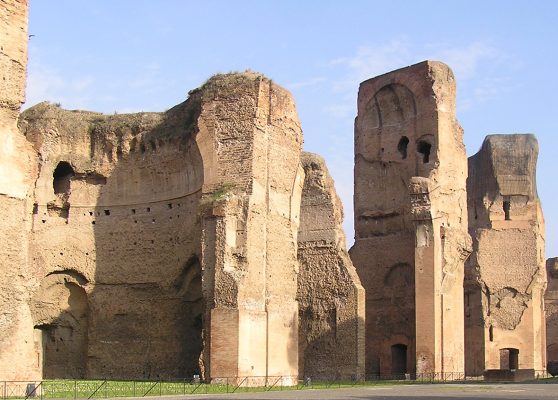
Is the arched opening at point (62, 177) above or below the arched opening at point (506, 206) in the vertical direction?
below

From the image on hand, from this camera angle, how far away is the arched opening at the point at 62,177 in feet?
89.6

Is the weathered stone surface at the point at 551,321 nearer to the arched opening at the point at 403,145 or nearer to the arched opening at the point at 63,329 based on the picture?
the arched opening at the point at 403,145

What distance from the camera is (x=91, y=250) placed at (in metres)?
26.8

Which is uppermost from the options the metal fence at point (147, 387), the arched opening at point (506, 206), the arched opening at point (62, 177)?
the arched opening at point (506, 206)

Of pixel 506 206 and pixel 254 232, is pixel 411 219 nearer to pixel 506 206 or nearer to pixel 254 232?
pixel 254 232

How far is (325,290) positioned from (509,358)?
13.2m

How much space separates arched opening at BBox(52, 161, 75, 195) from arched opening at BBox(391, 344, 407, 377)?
11.3m

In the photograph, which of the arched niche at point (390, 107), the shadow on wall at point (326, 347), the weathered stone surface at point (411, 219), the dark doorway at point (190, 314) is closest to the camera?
the dark doorway at point (190, 314)

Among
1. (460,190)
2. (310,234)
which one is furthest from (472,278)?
(310,234)

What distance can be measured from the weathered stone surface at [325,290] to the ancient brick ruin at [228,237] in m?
0.04

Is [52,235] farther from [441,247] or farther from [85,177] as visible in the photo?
[441,247]

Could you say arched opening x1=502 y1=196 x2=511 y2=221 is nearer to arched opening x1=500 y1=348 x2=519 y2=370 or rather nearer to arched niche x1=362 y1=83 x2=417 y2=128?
arched opening x1=500 y1=348 x2=519 y2=370

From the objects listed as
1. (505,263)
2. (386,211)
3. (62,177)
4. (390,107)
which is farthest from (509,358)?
(62,177)

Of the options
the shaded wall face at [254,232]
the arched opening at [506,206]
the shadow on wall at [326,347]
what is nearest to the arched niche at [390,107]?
the shaded wall face at [254,232]
